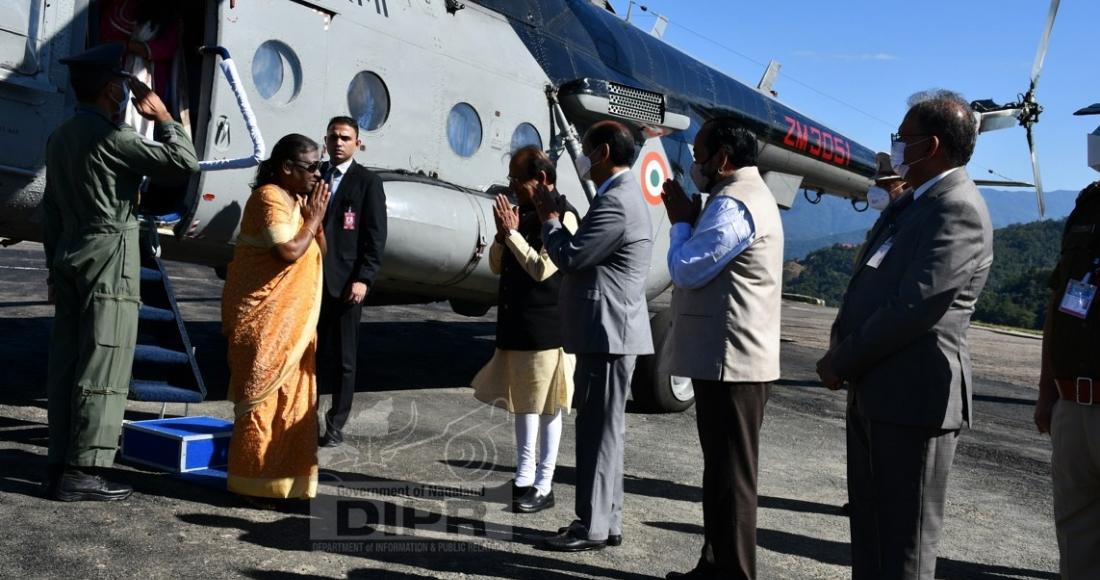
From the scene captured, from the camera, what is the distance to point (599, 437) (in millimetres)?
4492

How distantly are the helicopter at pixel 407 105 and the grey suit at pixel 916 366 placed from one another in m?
3.71

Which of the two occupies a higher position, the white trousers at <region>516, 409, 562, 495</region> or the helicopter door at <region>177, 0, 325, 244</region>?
the helicopter door at <region>177, 0, 325, 244</region>

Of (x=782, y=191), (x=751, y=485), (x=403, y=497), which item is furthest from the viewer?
(x=782, y=191)

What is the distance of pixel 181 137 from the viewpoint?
15.5 ft

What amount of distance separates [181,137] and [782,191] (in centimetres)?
843

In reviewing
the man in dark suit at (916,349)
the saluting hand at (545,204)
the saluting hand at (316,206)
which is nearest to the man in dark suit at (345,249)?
the saluting hand at (316,206)

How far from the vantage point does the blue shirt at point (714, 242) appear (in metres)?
3.96

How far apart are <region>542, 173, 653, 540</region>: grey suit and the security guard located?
1.72 m

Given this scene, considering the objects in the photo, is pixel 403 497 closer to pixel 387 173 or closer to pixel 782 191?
pixel 387 173

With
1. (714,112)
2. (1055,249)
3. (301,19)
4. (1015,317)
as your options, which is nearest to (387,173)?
(301,19)

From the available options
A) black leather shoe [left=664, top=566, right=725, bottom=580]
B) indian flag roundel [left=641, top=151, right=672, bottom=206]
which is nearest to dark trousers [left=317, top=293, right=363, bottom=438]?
black leather shoe [left=664, top=566, right=725, bottom=580]

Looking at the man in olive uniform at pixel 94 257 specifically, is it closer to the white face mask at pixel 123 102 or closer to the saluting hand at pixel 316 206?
the white face mask at pixel 123 102

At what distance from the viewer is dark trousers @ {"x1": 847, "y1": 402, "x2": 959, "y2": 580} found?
3225 millimetres

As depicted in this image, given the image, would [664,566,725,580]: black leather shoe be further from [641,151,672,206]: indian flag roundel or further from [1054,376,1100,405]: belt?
[641,151,672,206]: indian flag roundel
